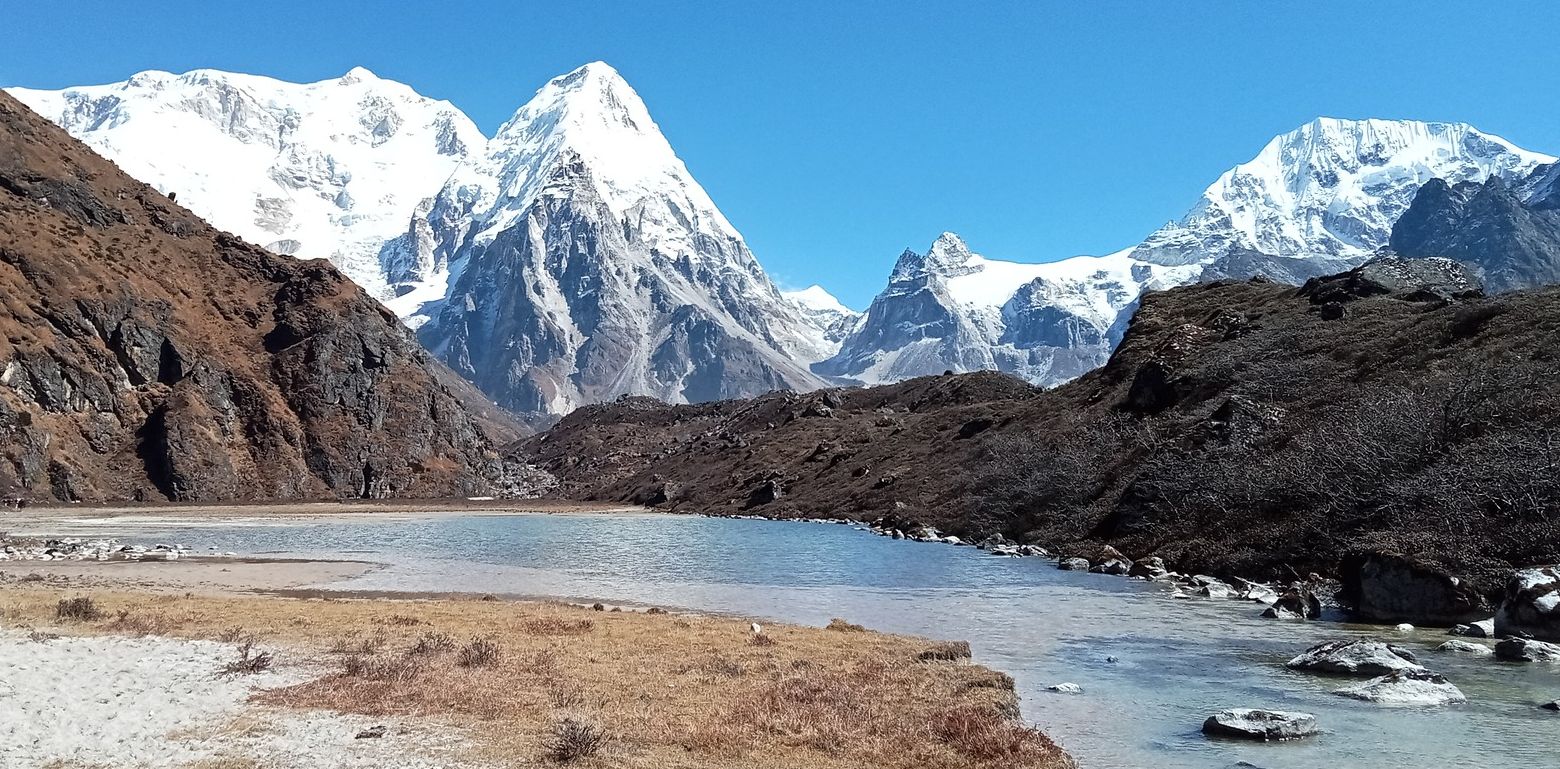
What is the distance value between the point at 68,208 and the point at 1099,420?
554 ft

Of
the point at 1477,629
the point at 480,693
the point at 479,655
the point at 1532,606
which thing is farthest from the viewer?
the point at 1477,629

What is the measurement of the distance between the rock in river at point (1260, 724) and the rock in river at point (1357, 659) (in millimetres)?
6114

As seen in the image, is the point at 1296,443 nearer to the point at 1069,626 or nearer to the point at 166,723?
the point at 1069,626

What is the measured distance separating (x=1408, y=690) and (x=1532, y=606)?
9.98m

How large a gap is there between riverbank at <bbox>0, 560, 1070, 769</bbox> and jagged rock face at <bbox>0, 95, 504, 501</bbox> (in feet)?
415

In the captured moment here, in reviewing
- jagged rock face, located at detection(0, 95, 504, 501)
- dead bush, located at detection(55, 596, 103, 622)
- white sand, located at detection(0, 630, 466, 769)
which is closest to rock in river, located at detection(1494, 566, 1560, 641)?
white sand, located at detection(0, 630, 466, 769)

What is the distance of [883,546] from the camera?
258 ft

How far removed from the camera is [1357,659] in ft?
77.6

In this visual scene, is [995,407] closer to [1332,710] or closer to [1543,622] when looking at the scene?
[1543,622]

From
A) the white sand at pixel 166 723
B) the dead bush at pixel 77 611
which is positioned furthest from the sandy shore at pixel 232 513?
the white sand at pixel 166 723

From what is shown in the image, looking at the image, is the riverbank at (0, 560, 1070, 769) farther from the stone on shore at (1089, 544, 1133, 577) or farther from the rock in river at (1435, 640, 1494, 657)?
the stone on shore at (1089, 544, 1133, 577)

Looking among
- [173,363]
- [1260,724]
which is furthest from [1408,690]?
[173,363]

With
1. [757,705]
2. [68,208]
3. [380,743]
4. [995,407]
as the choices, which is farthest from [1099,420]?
[68,208]

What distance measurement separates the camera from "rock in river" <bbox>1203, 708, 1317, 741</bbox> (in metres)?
17.6
